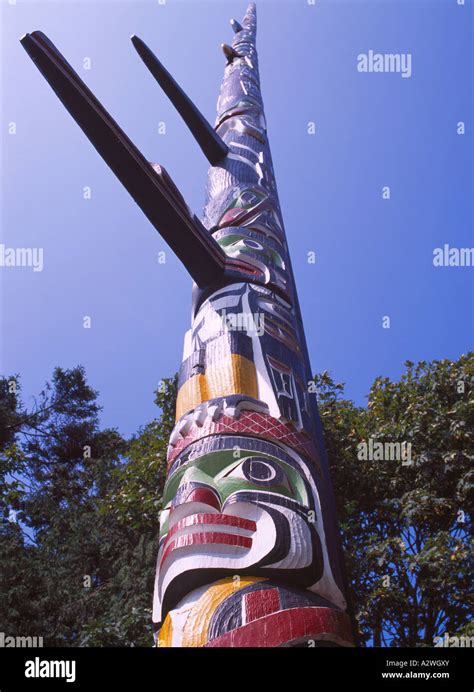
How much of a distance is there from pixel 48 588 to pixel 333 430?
452cm

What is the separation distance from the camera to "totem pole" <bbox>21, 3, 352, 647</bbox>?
360cm

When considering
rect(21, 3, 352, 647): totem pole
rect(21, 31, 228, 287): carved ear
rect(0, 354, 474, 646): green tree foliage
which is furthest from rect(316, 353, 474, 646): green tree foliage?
rect(21, 31, 228, 287): carved ear

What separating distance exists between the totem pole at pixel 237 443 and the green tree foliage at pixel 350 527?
115 inches

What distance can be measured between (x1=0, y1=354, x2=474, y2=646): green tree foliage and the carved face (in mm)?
3486

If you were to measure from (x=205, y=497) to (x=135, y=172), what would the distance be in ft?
8.91

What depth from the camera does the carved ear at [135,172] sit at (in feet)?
16.2

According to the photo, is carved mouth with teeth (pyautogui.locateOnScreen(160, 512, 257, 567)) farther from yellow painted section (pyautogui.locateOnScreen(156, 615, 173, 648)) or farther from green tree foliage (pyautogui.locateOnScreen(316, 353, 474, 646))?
green tree foliage (pyautogui.locateOnScreen(316, 353, 474, 646))

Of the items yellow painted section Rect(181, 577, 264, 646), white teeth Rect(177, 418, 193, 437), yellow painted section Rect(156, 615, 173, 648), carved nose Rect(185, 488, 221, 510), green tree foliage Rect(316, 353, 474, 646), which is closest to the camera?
yellow painted section Rect(181, 577, 264, 646)

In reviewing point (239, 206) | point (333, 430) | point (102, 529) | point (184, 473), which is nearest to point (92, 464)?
point (102, 529)

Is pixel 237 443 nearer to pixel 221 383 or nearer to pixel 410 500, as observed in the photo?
pixel 221 383

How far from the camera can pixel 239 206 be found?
765 centimetres

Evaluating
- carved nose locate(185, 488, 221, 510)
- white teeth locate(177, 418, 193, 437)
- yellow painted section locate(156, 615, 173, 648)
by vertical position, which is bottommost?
yellow painted section locate(156, 615, 173, 648)

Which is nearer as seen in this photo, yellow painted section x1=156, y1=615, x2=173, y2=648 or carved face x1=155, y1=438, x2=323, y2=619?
yellow painted section x1=156, y1=615, x2=173, y2=648

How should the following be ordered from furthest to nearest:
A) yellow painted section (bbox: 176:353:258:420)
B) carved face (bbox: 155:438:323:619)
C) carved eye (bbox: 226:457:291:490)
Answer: yellow painted section (bbox: 176:353:258:420)
carved eye (bbox: 226:457:291:490)
carved face (bbox: 155:438:323:619)
